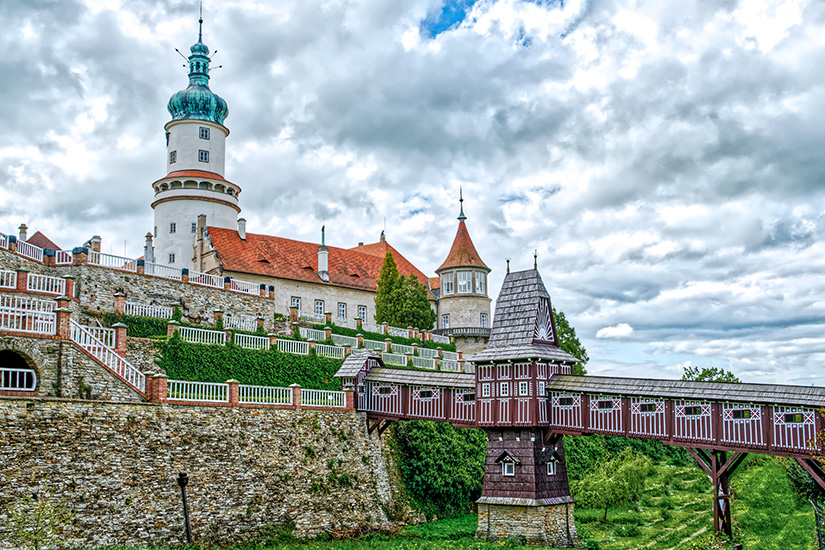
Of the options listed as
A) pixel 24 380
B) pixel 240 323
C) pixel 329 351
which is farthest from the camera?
pixel 240 323

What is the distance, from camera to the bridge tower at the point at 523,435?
26.1m

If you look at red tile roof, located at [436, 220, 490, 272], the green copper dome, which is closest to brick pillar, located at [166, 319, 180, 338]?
the green copper dome

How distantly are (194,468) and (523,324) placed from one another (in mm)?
12746

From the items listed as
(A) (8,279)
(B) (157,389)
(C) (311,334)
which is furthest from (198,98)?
(B) (157,389)

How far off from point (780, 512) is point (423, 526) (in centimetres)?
1640

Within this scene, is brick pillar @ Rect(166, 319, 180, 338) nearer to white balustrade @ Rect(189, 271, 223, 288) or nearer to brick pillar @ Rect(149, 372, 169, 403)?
brick pillar @ Rect(149, 372, 169, 403)

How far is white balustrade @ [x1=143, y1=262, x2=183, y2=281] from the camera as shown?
34844 millimetres

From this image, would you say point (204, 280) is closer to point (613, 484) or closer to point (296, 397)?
point (296, 397)

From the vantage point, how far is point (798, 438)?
21.3 meters

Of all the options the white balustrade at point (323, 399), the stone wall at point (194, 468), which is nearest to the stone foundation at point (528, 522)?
the stone wall at point (194, 468)

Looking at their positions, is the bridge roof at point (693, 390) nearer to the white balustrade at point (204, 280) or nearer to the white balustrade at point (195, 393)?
the white balustrade at point (195, 393)

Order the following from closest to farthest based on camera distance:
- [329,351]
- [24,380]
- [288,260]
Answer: [24,380] → [329,351] → [288,260]

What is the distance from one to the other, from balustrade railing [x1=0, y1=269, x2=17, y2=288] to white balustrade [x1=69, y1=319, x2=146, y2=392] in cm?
449

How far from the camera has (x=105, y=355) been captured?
76.3 feet
